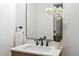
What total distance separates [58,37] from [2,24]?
2.63ft

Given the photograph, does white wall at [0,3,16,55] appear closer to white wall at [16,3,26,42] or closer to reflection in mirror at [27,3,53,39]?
white wall at [16,3,26,42]

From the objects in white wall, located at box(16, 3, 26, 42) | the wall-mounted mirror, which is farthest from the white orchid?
white wall, located at box(16, 3, 26, 42)

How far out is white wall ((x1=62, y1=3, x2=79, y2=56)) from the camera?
1.28 m

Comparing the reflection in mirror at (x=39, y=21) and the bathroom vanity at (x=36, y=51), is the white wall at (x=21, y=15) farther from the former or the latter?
the bathroom vanity at (x=36, y=51)

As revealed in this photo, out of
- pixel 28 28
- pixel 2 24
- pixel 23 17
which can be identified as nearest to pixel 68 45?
pixel 28 28

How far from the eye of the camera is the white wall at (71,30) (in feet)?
4.21

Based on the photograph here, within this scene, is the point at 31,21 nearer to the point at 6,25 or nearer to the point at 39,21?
the point at 39,21

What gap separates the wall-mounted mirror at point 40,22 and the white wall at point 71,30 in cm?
14

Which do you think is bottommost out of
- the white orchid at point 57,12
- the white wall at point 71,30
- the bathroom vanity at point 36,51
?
the bathroom vanity at point 36,51

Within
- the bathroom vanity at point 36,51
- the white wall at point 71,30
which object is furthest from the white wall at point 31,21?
the white wall at point 71,30

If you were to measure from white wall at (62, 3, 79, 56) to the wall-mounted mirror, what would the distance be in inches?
5.5

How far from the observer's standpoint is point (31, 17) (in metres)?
1.78

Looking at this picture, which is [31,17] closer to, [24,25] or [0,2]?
[24,25]

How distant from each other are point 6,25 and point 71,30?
938 millimetres
